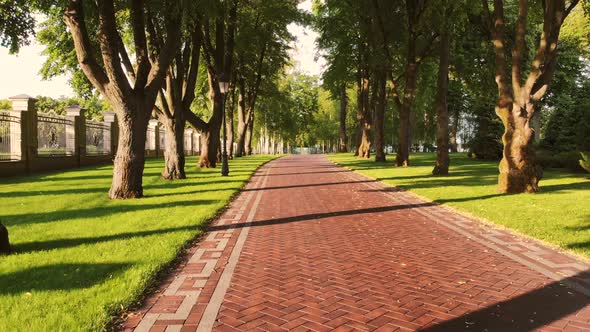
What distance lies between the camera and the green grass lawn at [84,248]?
14.9ft

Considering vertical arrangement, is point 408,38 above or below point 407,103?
above

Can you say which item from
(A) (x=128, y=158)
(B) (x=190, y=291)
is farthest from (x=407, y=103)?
(B) (x=190, y=291)

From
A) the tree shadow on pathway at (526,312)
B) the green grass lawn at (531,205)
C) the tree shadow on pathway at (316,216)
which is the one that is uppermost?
the green grass lawn at (531,205)

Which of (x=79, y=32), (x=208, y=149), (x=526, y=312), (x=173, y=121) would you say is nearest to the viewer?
(x=526, y=312)

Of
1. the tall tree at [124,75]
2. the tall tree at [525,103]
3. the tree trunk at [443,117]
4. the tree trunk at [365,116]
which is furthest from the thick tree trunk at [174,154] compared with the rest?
the tree trunk at [365,116]

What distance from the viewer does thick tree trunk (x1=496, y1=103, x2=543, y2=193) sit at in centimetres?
1377

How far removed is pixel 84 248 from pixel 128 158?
6164 mm

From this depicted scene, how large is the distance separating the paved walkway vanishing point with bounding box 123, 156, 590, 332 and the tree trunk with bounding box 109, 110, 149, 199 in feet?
14.2

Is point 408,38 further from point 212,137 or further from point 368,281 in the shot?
point 368,281

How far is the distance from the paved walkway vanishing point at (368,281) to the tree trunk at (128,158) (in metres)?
4.34

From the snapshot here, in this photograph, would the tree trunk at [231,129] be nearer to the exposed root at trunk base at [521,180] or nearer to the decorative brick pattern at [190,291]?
the exposed root at trunk base at [521,180]

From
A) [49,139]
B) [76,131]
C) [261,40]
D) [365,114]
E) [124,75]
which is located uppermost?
[261,40]

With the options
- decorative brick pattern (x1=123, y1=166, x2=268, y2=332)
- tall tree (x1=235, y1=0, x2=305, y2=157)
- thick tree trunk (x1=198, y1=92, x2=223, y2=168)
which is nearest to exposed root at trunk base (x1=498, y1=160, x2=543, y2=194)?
decorative brick pattern (x1=123, y1=166, x2=268, y2=332)

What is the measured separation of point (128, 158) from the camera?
42.3 feet
